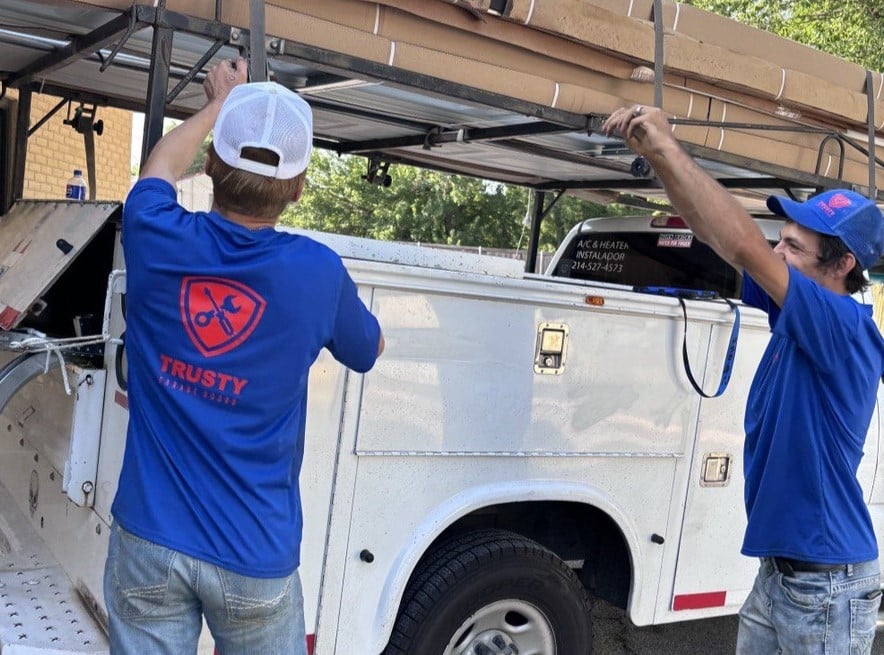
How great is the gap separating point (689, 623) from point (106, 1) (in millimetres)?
4703

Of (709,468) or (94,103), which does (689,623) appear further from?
(94,103)

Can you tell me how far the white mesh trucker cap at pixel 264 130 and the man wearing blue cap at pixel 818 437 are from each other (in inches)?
36.8

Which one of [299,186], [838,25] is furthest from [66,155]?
[838,25]

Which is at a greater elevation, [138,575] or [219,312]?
[219,312]

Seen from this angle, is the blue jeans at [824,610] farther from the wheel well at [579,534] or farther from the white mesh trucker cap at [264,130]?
the white mesh trucker cap at [264,130]

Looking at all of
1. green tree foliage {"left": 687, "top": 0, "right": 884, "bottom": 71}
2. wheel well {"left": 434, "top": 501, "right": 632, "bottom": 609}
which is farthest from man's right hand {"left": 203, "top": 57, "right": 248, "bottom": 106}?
green tree foliage {"left": 687, "top": 0, "right": 884, "bottom": 71}

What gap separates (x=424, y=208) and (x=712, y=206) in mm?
23483

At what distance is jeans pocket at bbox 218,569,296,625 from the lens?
6.46ft

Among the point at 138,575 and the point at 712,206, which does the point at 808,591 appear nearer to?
the point at 712,206

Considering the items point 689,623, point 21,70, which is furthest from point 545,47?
point 689,623

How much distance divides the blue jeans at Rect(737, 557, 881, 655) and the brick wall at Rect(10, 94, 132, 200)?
296 inches

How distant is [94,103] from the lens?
4.63m

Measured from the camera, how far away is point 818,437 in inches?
101

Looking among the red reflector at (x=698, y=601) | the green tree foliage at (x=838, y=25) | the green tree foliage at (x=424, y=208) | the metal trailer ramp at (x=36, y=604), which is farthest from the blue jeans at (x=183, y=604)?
the green tree foliage at (x=424, y=208)
